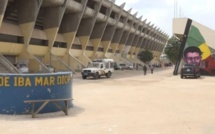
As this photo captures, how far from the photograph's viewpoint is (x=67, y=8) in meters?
50.1

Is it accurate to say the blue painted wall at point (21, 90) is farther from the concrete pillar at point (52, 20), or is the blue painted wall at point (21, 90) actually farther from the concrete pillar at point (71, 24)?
the concrete pillar at point (71, 24)

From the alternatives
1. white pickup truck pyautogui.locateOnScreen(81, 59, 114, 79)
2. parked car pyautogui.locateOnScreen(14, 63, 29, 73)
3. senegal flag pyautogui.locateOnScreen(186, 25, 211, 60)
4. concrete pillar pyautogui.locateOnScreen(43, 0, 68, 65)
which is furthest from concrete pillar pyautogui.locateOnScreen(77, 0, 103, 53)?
parked car pyautogui.locateOnScreen(14, 63, 29, 73)

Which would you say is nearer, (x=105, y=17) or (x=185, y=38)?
(x=185, y=38)

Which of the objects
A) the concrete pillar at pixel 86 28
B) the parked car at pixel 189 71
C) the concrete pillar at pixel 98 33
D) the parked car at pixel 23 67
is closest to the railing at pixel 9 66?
the parked car at pixel 23 67

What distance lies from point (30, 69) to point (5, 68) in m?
8.65

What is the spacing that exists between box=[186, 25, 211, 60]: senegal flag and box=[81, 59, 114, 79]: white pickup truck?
14.4 meters

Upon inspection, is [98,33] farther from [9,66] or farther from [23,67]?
[9,66]

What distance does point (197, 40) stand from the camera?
160 feet

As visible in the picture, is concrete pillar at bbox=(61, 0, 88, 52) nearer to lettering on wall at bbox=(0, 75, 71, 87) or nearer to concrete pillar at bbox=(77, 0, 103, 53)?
concrete pillar at bbox=(77, 0, 103, 53)

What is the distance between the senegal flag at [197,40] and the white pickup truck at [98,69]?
14389mm

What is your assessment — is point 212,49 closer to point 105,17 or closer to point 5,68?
point 105,17

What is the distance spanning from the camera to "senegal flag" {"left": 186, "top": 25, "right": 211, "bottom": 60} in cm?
4831

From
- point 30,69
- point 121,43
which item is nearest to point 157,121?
point 30,69

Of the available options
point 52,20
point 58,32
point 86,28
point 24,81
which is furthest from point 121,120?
point 86,28
